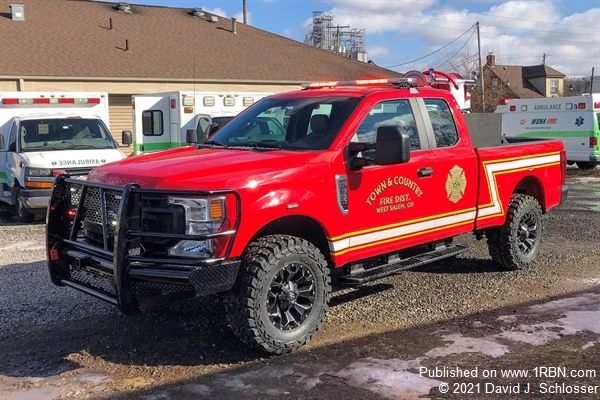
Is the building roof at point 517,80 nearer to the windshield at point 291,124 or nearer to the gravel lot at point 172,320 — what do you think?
the gravel lot at point 172,320

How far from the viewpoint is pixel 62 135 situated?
464 inches

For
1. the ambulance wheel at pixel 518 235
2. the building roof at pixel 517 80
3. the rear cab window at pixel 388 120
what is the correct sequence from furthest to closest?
the building roof at pixel 517 80 < the ambulance wheel at pixel 518 235 < the rear cab window at pixel 388 120

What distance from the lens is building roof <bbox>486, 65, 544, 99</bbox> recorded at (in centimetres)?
5994

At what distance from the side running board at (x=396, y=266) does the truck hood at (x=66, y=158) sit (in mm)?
6841

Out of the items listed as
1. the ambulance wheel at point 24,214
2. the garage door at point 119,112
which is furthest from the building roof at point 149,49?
the ambulance wheel at point 24,214

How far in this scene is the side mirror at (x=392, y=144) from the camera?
516cm

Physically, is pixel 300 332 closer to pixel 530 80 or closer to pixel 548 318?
pixel 548 318

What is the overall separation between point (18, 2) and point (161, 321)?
22.7 metres

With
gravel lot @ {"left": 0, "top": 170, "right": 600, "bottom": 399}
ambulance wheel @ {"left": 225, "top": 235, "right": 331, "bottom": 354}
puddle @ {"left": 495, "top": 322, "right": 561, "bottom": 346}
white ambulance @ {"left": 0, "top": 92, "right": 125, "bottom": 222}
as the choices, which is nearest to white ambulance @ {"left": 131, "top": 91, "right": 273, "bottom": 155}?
white ambulance @ {"left": 0, "top": 92, "right": 125, "bottom": 222}

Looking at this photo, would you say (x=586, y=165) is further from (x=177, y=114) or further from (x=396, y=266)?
(x=396, y=266)

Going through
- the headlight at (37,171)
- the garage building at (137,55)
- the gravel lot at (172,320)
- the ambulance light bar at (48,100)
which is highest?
the garage building at (137,55)

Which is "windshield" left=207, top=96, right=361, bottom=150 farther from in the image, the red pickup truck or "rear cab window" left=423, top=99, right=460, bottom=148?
"rear cab window" left=423, top=99, right=460, bottom=148
